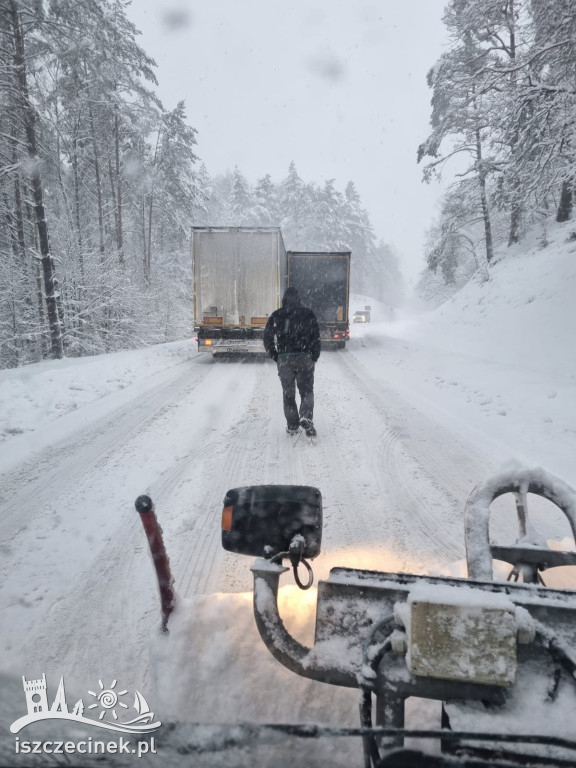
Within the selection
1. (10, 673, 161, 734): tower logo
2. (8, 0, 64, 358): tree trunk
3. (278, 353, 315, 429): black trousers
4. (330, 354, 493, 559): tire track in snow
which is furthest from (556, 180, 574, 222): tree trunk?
(10, 673, 161, 734): tower logo

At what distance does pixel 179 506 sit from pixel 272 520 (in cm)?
229

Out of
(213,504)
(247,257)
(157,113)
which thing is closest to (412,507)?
(213,504)

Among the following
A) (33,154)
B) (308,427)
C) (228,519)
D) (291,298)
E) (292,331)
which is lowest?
(308,427)

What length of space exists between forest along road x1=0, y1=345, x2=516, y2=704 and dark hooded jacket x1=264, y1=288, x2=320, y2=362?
1.16m

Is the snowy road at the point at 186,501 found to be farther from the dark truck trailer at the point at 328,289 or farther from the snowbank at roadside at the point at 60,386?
the dark truck trailer at the point at 328,289

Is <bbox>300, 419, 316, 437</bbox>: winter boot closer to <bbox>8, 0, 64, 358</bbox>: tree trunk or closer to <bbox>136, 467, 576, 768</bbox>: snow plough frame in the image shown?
<bbox>136, 467, 576, 768</bbox>: snow plough frame

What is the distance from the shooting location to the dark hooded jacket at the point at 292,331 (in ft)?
18.1

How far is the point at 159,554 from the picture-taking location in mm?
1958

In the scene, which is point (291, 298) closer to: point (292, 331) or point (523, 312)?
point (292, 331)

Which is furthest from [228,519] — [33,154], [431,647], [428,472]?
[33,154]

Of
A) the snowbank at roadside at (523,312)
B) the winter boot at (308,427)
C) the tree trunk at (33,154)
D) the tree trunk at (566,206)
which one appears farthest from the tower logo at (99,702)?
the tree trunk at (566,206)

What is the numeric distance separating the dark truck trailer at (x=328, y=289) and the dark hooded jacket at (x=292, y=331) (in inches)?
383

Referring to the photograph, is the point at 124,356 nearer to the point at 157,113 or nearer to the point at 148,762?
the point at 148,762

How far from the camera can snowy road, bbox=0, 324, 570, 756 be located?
228cm
